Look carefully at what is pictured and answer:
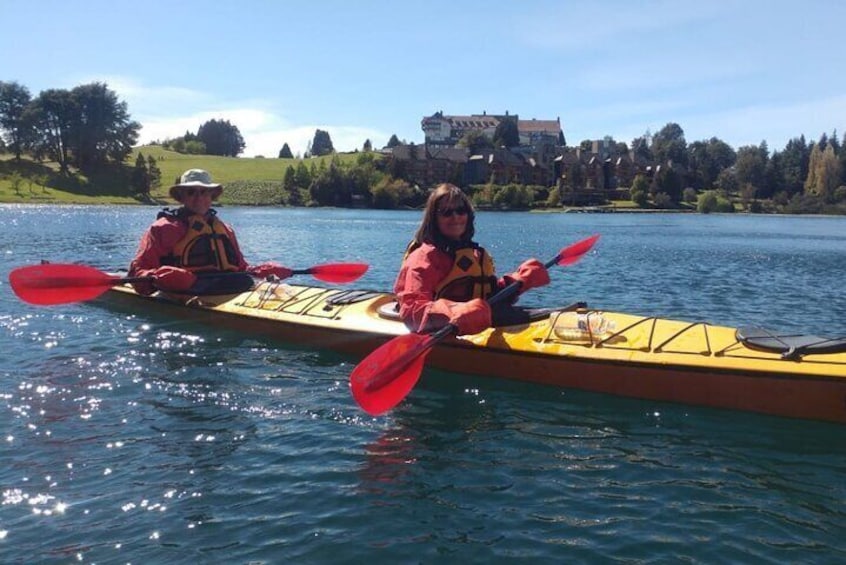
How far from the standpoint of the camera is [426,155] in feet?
371

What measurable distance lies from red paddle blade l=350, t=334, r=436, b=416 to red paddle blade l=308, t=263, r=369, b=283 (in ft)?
20.0

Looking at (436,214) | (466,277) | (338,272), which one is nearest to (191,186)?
(338,272)

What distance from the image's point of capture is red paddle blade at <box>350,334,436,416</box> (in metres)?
6.38

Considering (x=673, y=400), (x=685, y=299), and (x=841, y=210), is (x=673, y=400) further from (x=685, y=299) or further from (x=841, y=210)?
(x=841, y=210)

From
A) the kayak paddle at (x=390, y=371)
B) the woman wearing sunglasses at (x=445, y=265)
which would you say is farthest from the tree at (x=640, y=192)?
the kayak paddle at (x=390, y=371)

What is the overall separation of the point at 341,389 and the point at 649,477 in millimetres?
3894

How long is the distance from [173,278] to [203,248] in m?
1.27

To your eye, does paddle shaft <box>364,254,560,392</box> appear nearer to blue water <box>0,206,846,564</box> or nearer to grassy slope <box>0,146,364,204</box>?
blue water <box>0,206,846,564</box>

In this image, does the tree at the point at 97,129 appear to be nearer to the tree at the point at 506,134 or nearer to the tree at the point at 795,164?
the tree at the point at 506,134

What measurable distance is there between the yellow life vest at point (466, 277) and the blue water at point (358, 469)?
110 centimetres

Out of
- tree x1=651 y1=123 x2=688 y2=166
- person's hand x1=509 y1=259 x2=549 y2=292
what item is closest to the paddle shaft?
person's hand x1=509 y1=259 x2=549 y2=292

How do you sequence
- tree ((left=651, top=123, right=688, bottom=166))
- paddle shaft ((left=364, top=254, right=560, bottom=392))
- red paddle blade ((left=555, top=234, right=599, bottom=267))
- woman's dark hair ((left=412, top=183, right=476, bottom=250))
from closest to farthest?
1. paddle shaft ((left=364, top=254, right=560, bottom=392))
2. woman's dark hair ((left=412, top=183, right=476, bottom=250))
3. red paddle blade ((left=555, top=234, right=599, bottom=267))
4. tree ((left=651, top=123, right=688, bottom=166))

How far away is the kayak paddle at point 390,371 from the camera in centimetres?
639

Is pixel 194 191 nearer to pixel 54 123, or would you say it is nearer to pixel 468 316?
pixel 468 316
